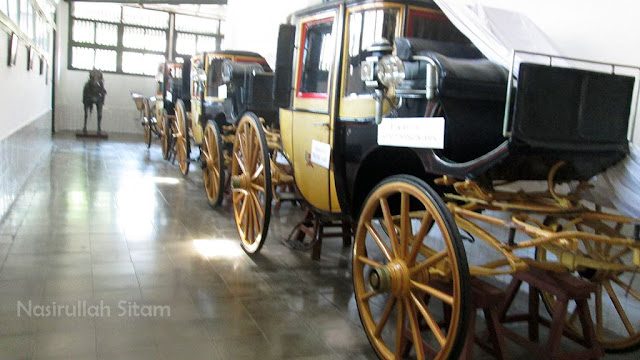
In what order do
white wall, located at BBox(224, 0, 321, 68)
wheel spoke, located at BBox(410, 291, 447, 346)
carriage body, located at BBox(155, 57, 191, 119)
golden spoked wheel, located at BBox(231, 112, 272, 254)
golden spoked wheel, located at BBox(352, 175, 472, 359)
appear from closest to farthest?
golden spoked wheel, located at BBox(352, 175, 472, 359)
wheel spoke, located at BBox(410, 291, 447, 346)
golden spoked wheel, located at BBox(231, 112, 272, 254)
white wall, located at BBox(224, 0, 321, 68)
carriage body, located at BBox(155, 57, 191, 119)

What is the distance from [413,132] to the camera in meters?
2.30

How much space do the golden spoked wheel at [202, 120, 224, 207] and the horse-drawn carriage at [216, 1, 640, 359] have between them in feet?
6.88

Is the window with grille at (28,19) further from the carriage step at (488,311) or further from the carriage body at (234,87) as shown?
the carriage step at (488,311)

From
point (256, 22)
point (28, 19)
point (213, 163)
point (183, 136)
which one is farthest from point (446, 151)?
point (256, 22)

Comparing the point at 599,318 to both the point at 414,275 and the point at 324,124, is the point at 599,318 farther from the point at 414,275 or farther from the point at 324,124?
the point at 324,124

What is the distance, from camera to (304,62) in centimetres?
345

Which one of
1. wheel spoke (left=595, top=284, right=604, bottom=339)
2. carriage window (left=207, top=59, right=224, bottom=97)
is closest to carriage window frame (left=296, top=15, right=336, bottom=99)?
wheel spoke (left=595, top=284, right=604, bottom=339)

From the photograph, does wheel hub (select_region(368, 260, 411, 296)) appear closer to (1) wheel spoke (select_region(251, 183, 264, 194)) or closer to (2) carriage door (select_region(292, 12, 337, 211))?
(2) carriage door (select_region(292, 12, 337, 211))

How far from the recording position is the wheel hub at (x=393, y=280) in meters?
2.24

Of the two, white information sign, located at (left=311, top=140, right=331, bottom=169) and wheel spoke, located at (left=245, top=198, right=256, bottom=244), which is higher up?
white information sign, located at (left=311, top=140, right=331, bottom=169)

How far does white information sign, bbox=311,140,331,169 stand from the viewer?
3051 millimetres

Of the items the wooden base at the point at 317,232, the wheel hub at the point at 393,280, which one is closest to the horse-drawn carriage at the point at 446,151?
the wheel hub at the point at 393,280

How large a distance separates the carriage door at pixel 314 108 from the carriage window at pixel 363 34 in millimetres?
132

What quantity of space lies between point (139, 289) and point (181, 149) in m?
4.58
